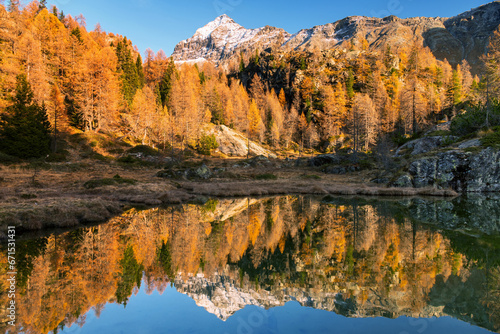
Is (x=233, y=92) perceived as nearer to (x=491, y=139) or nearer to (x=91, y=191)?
(x=491, y=139)

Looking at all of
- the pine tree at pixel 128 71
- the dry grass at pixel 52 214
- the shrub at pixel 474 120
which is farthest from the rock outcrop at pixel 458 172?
the pine tree at pixel 128 71

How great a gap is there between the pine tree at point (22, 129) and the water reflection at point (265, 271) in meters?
35.2

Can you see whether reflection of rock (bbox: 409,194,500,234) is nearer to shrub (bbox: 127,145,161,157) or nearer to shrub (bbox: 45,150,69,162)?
shrub (bbox: 45,150,69,162)

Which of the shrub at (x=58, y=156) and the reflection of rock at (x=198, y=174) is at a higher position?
the shrub at (x=58, y=156)

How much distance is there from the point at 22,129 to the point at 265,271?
46.9 metres

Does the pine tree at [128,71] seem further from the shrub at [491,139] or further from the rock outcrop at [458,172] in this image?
A: the shrub at [491,139]

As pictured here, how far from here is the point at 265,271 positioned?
30.5 feet

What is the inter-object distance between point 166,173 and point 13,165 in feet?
64.6

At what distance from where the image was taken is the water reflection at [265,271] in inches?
266

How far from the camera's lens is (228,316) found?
267 inches

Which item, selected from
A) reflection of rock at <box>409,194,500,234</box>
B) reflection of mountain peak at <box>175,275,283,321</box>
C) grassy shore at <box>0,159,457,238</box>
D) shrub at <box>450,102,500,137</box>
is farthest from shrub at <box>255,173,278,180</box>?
reflection of mountain peak at <box>175,275,283,321</box>

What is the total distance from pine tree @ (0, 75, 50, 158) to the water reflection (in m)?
35.2

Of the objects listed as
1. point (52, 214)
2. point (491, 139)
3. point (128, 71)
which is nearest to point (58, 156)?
Answer: point (52, 214)

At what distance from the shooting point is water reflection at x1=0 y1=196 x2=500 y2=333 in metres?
6.75
